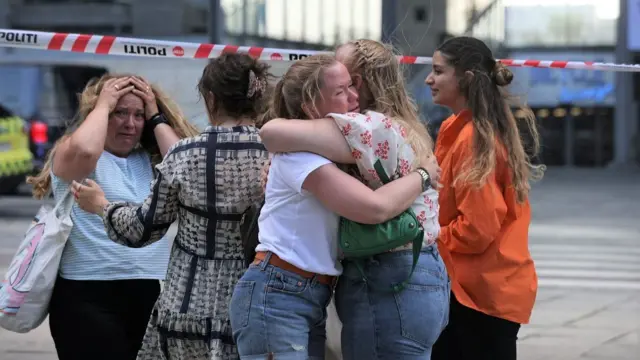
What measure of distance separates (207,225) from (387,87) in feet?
2.30

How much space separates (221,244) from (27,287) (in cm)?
89

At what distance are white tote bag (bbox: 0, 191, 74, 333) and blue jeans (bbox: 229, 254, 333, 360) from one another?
1.08 meters

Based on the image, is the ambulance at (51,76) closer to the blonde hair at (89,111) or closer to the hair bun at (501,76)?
the blonde hair at (89,111)

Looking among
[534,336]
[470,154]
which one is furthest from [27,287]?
[534,336]

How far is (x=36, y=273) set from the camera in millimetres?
4055

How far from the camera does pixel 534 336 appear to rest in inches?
313

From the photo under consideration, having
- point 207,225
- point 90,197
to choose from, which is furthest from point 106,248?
point 207,225

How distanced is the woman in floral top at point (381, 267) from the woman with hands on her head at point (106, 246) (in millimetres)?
1107

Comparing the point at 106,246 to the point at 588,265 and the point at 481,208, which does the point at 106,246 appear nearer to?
the point at 481,208

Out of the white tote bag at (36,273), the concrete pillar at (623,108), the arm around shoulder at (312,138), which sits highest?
the arm around shoulder at (312,138)

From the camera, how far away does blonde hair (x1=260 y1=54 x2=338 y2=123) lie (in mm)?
3189

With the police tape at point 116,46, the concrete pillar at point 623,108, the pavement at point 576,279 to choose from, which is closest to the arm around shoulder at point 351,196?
the pavement at point 576,279

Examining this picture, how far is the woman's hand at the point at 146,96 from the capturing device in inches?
165

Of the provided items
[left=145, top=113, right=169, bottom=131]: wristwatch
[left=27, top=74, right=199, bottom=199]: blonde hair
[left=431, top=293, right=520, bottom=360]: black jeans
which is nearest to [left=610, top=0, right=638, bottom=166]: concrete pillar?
[left=431, top=293, right=520, bottom=360]: black jeans
